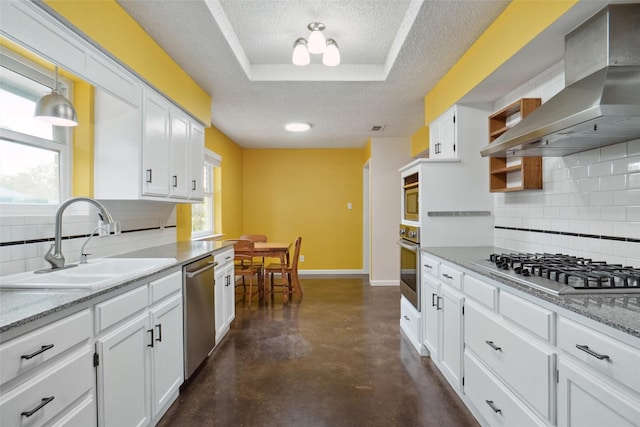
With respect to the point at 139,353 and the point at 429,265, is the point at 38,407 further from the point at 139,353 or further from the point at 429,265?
the point at 429,265

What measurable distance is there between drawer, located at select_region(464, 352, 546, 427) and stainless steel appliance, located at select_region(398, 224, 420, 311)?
3.04ft

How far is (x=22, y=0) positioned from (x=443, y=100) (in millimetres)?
2980

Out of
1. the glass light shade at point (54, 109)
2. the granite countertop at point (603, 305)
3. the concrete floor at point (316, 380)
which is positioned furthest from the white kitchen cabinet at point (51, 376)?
the granite countertop at point (603, 305)

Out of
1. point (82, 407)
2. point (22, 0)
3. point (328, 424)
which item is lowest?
point (328, 424)

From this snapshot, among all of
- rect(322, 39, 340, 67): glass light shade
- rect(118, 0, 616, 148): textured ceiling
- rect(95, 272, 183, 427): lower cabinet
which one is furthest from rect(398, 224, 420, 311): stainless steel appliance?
rect(95, 272, 183, 427): lower cabinet

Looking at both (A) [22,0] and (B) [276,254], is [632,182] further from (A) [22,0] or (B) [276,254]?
(B) [276,254]

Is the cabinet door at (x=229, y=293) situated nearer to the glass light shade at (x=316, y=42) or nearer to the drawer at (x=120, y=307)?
the drawer at (x=120, y=307)

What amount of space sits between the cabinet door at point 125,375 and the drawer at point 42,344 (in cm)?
14

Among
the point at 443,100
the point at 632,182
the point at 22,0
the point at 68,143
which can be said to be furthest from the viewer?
the point at 443,100

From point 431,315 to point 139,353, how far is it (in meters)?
2.05

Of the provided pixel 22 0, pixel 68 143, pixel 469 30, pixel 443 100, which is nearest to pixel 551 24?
pixel 469 30

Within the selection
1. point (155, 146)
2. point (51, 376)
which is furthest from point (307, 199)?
point (51, 376)

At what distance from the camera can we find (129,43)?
6.69 feet

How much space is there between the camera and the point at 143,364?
1.66 metres
